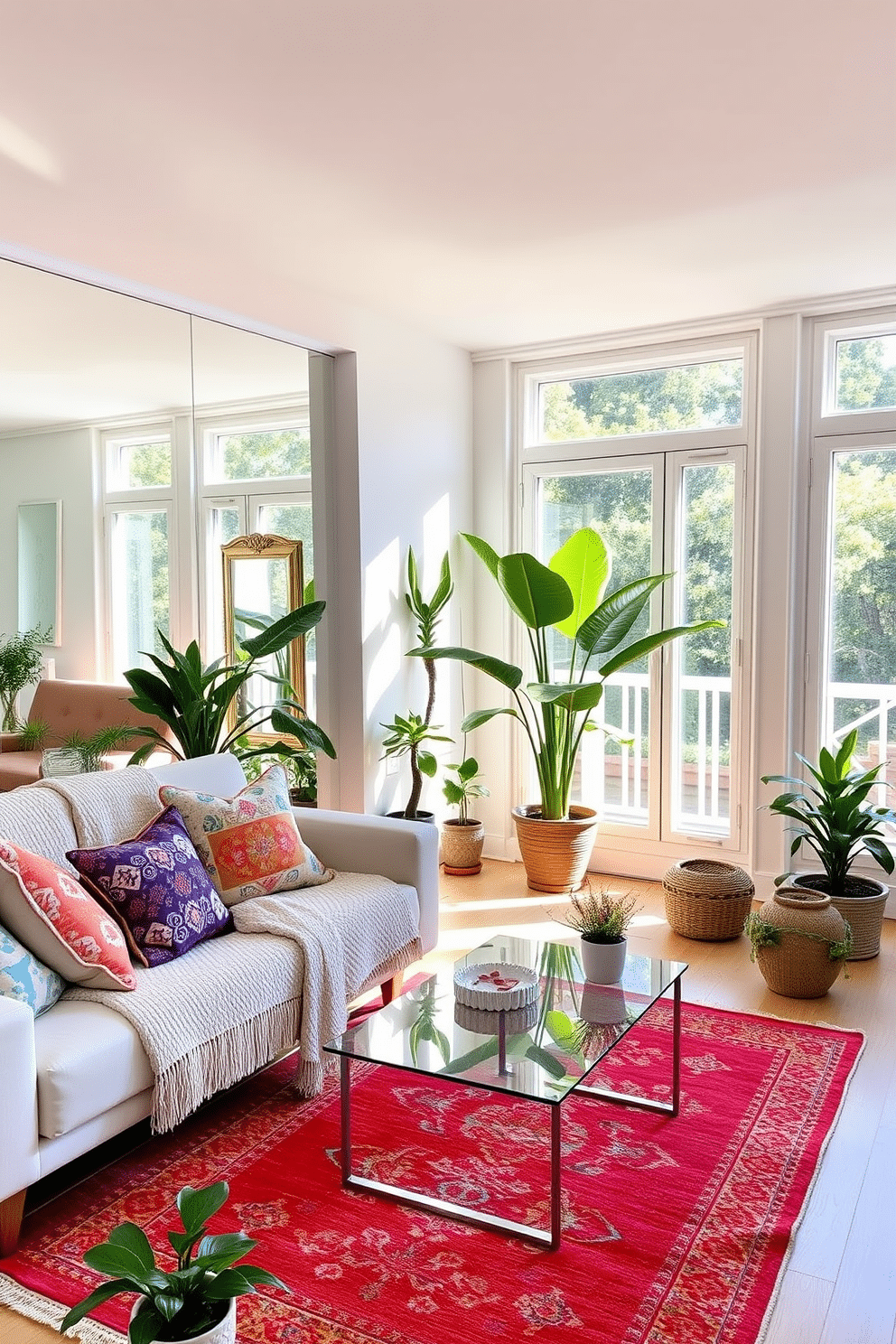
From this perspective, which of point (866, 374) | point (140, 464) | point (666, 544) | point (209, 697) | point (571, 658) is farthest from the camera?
point (571, 658)

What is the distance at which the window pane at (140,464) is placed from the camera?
3592 millimetres

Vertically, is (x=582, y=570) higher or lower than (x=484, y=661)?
higher

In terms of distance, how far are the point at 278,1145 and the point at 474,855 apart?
8.54 ft

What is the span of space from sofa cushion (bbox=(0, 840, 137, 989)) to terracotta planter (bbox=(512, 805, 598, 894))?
2583 mm

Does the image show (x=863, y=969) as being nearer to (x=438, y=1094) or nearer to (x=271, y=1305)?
(x=438, y=1094)

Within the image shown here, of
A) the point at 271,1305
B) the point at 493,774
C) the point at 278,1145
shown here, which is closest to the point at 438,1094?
the point at 278,1145

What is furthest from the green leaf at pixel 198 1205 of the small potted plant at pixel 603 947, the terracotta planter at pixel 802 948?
the terracotta planter at pixel 802 948

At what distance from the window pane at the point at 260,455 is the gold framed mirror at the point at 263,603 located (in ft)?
0.81

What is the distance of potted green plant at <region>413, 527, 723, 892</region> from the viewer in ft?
15.1

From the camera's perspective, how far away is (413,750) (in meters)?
4.70

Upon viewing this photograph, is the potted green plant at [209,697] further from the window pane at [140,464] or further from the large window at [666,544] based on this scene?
the large window at [666,544]

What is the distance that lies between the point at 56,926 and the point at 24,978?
144 millimetres

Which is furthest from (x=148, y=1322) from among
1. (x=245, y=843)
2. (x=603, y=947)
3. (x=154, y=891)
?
(x=245, y=843)

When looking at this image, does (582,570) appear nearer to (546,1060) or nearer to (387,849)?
(387,849)
